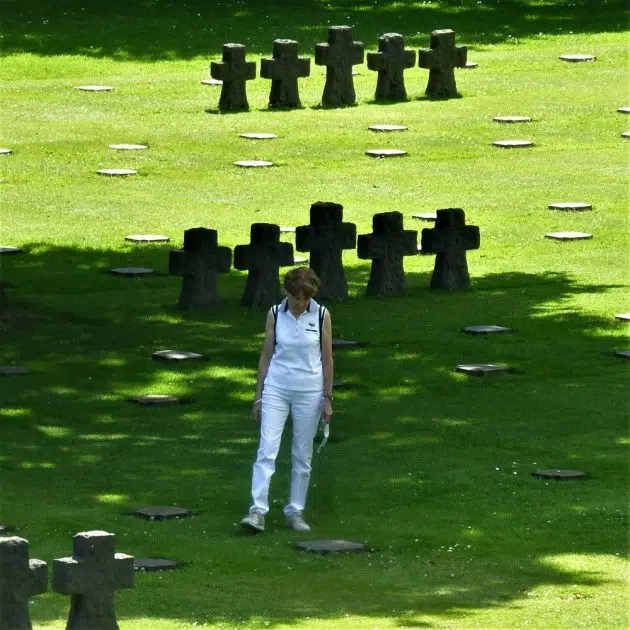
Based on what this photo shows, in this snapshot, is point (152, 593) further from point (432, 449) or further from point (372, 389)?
point (372, 389)

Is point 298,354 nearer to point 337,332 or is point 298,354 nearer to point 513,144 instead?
point 337,332

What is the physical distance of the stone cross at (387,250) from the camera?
25.6m

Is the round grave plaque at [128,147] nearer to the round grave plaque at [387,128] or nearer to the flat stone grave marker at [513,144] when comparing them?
the round grave plaque at [387,128]

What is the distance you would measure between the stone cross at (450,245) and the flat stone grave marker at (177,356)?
15.2 ft

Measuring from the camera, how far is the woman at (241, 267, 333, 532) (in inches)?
617

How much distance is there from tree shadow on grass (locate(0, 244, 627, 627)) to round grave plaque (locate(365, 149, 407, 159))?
8751mm

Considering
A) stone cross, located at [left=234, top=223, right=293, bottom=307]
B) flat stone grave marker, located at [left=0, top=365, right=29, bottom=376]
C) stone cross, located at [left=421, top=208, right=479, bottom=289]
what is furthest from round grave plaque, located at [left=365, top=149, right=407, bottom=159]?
flat stone grave marker, located at [left=0, top=365, right=29, bottom=376]

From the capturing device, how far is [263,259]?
977 inches

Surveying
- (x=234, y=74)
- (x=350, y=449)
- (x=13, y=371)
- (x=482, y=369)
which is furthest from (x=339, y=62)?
(x=350, y=449)

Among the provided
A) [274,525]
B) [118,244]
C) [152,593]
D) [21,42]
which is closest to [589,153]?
[118,244]

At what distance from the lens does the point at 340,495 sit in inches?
648

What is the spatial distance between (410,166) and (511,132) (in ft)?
11.0

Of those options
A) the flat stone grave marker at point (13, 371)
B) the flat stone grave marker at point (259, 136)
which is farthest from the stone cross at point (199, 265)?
the flat stone grave marker at point (259, 136)

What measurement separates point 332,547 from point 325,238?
10.9m
